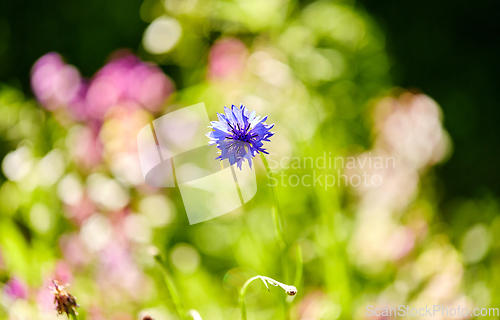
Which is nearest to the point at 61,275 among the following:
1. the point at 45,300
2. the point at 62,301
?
the point at 45,300

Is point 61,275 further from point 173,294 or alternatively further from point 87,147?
point 87,147

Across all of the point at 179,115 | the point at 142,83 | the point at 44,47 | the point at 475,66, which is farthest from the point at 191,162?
the point at 475,66

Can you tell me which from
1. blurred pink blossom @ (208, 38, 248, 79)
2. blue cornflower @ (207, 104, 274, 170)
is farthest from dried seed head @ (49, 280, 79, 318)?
blurred pink blossom @ (208, 38, 248, 79)

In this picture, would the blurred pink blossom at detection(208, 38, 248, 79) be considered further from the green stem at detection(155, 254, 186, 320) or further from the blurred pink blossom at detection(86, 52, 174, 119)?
the green stem at detection(155, 254, 186, 320)

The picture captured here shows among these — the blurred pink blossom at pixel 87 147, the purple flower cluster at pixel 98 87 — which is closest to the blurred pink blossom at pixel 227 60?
the purple flower cluster at pixel 98 87

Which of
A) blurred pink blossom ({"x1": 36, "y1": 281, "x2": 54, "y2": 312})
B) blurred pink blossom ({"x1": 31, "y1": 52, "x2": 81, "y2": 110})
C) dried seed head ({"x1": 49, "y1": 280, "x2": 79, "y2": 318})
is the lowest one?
dried seed head ({"x1": 49, "y1": 280, "x2": 79, "y2": 318})

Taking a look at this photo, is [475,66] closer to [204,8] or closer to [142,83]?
[204,8]
